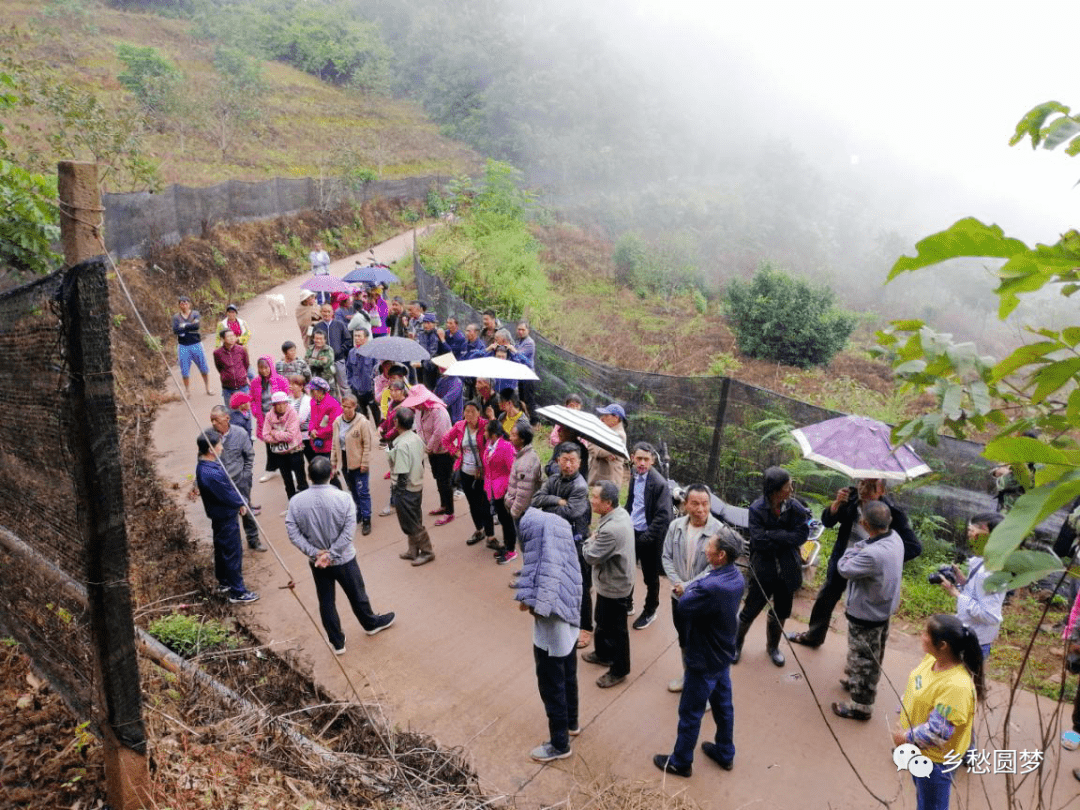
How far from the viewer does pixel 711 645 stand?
4.25 m

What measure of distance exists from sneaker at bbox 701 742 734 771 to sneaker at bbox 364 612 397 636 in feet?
9.46

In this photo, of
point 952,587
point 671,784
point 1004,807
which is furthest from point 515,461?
point 1004,807

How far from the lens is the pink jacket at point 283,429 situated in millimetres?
7477

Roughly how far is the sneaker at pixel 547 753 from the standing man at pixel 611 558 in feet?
3.05

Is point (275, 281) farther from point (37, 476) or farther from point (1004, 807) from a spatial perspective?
point (1004, 807)

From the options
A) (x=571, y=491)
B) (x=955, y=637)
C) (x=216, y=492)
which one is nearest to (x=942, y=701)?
(x=955, y=637)

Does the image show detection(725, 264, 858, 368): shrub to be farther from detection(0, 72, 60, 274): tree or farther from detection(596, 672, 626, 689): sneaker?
detection(0, 72, 60, 274): tree

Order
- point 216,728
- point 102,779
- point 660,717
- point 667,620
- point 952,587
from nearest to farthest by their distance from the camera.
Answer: point 102,779, point 216,728, point 952,587, point 660,717, point 667,620

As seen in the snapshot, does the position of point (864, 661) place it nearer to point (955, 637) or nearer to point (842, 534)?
point (842, 534)

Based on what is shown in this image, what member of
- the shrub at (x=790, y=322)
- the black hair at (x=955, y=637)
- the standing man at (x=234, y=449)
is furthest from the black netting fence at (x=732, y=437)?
the shrub at (x=790, y=322)

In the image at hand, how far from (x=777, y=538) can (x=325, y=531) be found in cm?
351

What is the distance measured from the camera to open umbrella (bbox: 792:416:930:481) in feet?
17.4

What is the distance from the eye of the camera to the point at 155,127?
28312mm

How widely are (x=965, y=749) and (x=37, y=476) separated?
4.81 meters
